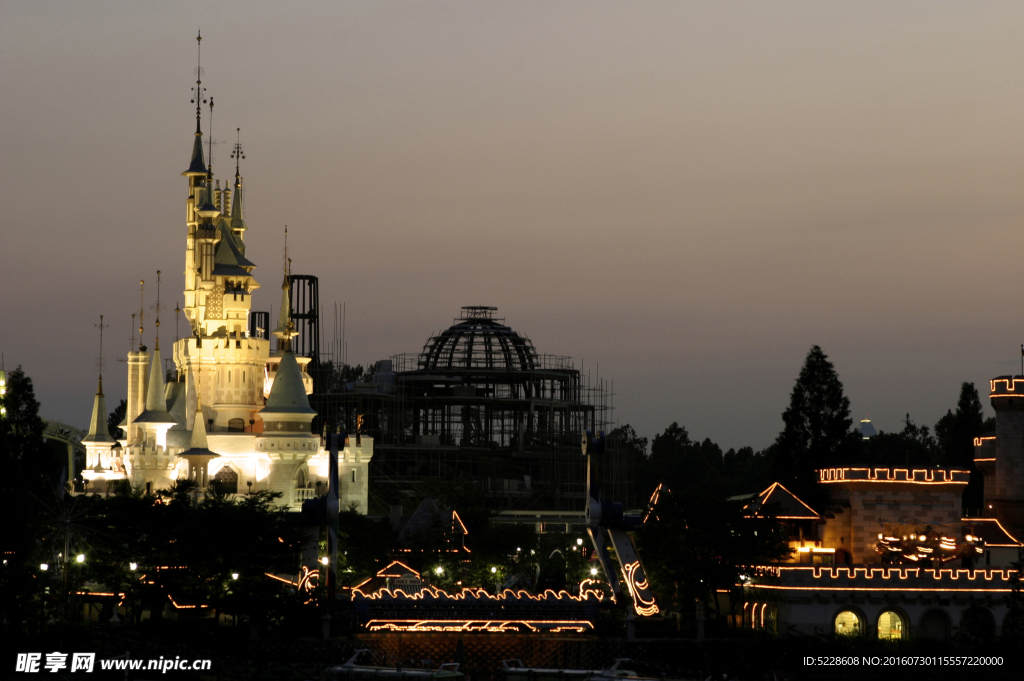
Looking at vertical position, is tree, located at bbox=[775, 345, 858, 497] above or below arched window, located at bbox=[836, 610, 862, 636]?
above

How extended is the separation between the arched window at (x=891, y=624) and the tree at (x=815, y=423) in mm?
25046

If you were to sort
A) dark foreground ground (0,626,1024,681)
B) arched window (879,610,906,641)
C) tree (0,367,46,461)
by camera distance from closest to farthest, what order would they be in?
dark foreground ground (0,626,1024,681), arched window (879,610,906,641), tree (0,367,46,461)

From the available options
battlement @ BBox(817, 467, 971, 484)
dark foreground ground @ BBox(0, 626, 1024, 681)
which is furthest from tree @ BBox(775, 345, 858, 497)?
dark foreground ground @ BBox(0, 626, 1024, 681)

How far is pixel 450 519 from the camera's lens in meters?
79.2

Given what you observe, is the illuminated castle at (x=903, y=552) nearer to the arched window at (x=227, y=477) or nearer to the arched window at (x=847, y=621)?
the arched window at (x=847, y=621)

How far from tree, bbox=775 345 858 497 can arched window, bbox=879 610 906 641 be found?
25.0m

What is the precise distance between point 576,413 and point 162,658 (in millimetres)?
62681

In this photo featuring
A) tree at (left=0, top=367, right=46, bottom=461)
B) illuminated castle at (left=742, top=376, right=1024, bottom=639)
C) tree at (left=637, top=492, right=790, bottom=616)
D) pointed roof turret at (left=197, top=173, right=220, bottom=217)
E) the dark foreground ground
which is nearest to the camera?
the dark foreground ground

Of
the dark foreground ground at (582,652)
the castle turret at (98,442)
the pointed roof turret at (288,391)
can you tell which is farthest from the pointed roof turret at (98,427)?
the dark foreground ground at (582,652)

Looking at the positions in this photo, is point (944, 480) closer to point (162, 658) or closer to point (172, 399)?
point (162, 658)

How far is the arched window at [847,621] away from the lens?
62.8m

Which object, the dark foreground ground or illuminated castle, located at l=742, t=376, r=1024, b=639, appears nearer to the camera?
the dark foreground ground

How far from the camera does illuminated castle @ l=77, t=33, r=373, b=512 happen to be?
91.1 m

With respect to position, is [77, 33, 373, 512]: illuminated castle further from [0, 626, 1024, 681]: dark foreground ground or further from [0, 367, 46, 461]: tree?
[0, 626, 1024, 681]: dark foreground ground
